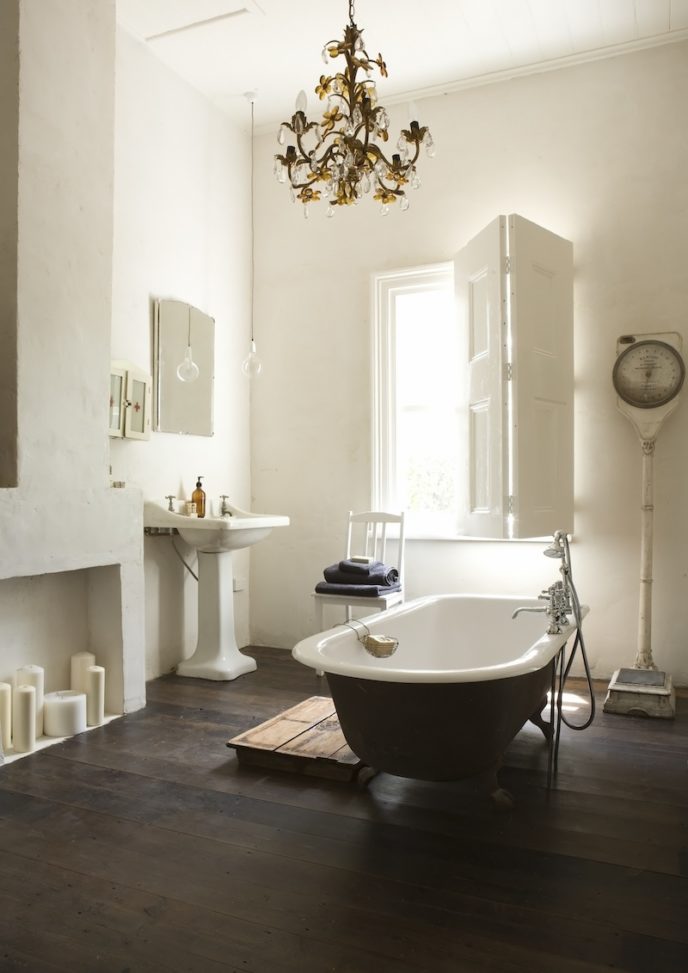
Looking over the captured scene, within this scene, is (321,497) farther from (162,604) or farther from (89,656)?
(89,656)

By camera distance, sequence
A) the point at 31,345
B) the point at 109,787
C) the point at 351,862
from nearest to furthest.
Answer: the point at 351,862 → the point at 109,787 → the point at 31,345

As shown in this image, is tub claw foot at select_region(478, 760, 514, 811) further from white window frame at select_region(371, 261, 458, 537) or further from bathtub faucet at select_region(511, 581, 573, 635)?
white window frame at select_region(371, 261, 458, 537)

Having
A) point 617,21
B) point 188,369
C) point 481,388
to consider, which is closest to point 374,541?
point 481,388

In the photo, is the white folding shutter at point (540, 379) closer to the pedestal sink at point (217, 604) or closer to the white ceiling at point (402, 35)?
the white ceiling at point (402, 35)

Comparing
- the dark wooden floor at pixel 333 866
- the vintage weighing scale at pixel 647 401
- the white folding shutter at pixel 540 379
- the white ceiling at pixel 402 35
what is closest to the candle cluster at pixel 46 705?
the dark wooden floor at pixel 333 866

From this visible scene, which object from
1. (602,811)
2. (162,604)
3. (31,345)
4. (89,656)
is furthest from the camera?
(162,604)

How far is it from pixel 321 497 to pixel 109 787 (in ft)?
8.30

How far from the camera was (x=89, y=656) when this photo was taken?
3.44m

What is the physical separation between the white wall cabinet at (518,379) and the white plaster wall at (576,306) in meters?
0.28

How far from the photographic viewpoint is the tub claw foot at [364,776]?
2691 millimetres

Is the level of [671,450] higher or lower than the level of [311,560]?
higher

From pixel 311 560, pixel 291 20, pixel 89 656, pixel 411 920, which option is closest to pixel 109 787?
pixel 89 656

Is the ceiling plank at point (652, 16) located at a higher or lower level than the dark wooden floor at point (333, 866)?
higher

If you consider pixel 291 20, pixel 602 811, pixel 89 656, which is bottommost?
pixel 602 811
